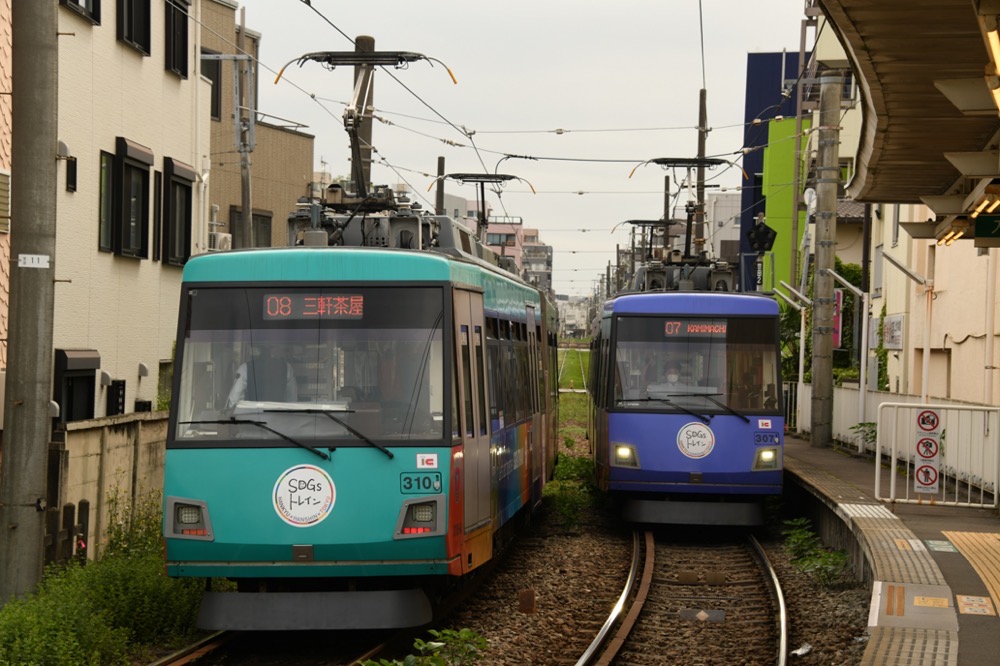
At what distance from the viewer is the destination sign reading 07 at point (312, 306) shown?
32.8ft

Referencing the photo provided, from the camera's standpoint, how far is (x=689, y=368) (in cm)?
1670

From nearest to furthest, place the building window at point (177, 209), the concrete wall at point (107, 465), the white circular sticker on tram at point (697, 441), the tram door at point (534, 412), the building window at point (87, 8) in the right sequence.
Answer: the concrete wall at point (107, 465) → the building window at point (87, 8) → the tram door at point (534, 412) → the white circular sticker on tram at point (697, 441) → the building window at point (177, 209)

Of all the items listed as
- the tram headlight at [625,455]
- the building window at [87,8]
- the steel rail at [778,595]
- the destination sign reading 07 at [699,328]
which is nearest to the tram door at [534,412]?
the tram headlight at [625,455]

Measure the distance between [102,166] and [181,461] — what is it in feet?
27.9

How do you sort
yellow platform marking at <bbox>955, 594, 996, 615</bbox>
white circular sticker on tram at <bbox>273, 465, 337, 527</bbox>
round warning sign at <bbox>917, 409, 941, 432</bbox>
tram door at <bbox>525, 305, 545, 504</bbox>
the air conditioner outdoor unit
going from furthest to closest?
1. the air conditioner outdoor unit
2. tram door at <bbox>525, 305, 545, 504</bbox>
3. round warning sign at <bbox>917, 409, 941, 432</bbox>
4. yellow platform marking at <bbox>955, 594, 996, 615</bbox>
5. white circular sticker on tram at <bbox>273, 465, 337, 527</bbox>

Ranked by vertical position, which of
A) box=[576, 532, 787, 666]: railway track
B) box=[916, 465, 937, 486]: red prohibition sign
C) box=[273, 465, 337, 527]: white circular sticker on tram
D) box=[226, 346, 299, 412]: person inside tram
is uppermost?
box=[226, 346, 299, 412]: person inside tram

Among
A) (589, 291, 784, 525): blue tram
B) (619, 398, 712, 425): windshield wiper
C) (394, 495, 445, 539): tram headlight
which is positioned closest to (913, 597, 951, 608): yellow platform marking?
(394, 495, 445, 539): tram headlight

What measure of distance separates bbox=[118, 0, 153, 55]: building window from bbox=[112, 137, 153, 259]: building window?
1.31 metres

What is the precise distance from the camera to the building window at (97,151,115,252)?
17.2 meters

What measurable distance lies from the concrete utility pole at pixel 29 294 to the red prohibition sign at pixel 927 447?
368 inches

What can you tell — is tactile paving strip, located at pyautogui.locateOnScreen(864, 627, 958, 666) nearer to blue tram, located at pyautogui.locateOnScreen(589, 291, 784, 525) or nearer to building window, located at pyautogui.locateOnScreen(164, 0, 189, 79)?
blue tram, located at pyautogui.locateOnScreen(589, 291, 784, 525)

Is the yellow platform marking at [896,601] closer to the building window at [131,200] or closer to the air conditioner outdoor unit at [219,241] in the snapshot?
the building window at [131,200]

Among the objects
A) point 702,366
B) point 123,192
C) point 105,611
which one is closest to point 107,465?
point 105,611

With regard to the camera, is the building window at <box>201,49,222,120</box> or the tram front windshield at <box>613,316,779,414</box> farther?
the building window at <box>201,49,222,120</box>
